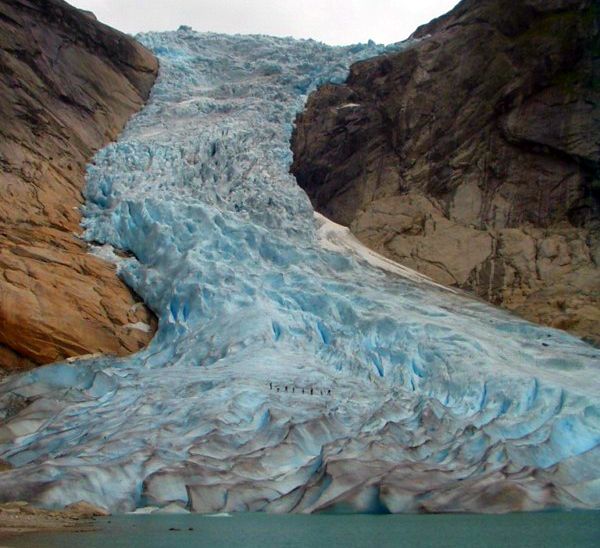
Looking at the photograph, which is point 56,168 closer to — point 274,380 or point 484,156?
point 274,380

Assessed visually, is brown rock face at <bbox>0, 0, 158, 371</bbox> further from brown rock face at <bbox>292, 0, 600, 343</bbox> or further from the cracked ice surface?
brown rock face at <bbox>292, 0, 600, 343</bbox>

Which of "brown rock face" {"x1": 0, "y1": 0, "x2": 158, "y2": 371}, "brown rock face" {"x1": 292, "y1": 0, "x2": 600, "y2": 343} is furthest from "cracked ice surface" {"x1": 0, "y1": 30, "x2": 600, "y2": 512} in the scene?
"brown rock face" {"x1": 292, "y1": 0, "x2": 600, "y2": 343}

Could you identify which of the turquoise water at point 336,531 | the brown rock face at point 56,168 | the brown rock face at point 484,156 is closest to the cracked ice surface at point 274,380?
the turquoise water at point 336,531

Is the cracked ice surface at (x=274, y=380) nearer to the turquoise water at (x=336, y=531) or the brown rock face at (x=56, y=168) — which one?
the turquoise water at (x=336, y=531)

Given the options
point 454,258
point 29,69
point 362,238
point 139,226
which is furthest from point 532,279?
point 29,69

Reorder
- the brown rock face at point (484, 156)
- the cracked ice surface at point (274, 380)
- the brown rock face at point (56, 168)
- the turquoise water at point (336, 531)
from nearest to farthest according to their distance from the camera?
the turquoise water at point (336, 531), the cracked ice surface at point (274, 380), the brown rock face at point (56, 168), the brown rock face at point (484, 156)

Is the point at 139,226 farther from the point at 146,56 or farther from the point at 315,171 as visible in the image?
the point at 146,56
